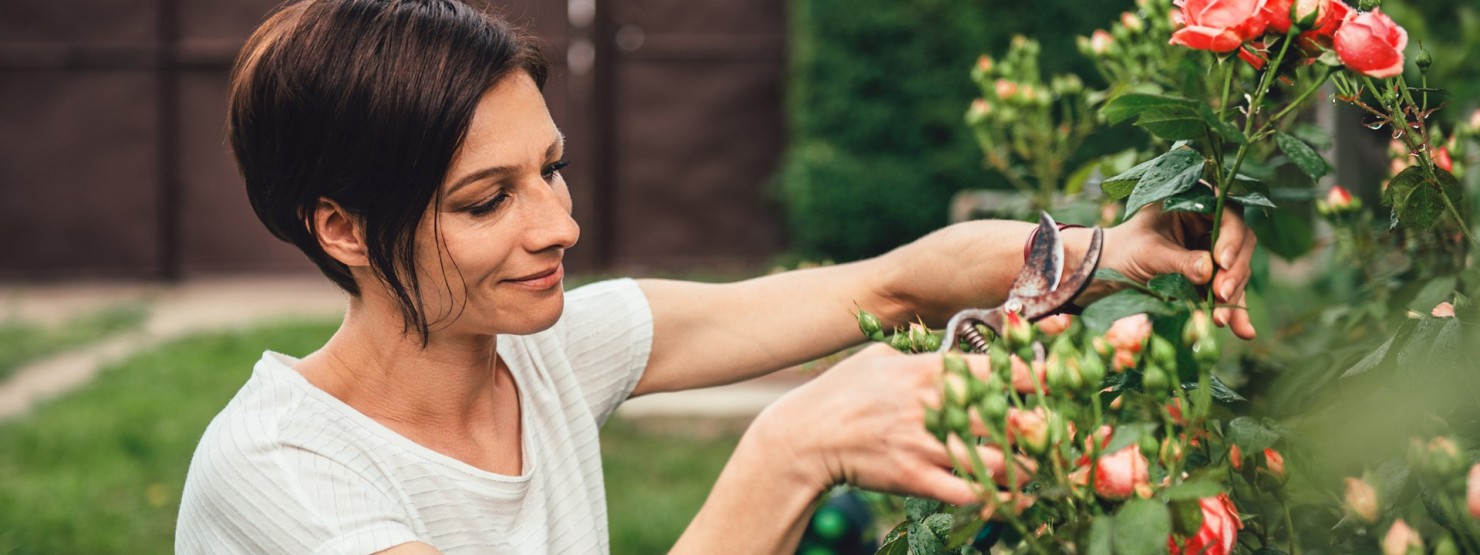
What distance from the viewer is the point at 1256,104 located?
116 cm

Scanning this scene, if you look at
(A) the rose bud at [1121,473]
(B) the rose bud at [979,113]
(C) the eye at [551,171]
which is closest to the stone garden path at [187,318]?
(B) the rose bud at [979,113]

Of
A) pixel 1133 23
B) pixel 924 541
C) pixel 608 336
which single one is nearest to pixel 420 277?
pixel 608 336

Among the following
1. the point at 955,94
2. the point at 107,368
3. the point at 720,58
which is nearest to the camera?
the point at 107,368

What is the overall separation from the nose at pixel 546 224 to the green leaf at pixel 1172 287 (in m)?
0.62

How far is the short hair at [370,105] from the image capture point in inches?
57.7


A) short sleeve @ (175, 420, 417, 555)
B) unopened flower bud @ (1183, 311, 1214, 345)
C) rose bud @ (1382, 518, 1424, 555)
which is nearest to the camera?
rose bud @ (1382, 518, 1424, 555)

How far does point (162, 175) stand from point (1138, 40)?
21.8ft

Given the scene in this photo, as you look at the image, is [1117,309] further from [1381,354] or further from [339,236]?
[339,236]

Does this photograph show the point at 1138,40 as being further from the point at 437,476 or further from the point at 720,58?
the point at 720,58

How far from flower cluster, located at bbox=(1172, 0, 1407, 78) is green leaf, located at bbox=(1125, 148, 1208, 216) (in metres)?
0.12

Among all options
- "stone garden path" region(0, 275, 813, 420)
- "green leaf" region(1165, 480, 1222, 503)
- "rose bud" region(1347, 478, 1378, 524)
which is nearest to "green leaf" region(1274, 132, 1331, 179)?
"rose bud" region(1347, 478, 1378, 524)

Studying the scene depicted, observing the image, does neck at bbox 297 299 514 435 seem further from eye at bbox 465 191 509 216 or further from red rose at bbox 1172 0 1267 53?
red rose at bbox 1172 0 1267 53

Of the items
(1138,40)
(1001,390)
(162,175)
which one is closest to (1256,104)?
(1001,390)

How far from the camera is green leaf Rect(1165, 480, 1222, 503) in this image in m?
0.93
